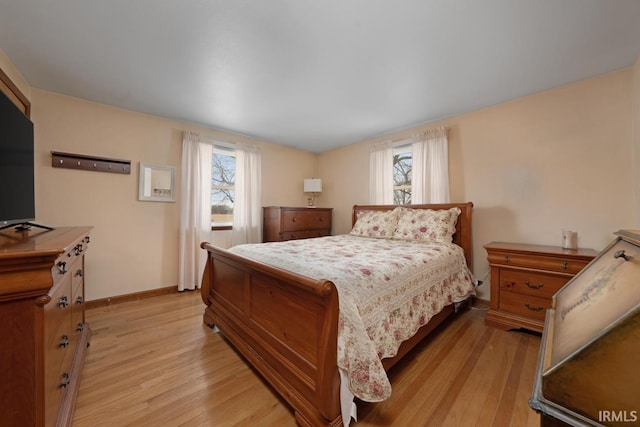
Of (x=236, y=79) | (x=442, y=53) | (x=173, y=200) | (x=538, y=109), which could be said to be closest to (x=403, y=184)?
(x=538, y=109)

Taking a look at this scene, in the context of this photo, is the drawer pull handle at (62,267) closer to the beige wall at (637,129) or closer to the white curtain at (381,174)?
the white curtain at (381,174)

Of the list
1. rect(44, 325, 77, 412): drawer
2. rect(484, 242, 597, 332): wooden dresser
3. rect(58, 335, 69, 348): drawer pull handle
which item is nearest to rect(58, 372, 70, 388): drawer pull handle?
rect(44, 325, 77, 412): drawer

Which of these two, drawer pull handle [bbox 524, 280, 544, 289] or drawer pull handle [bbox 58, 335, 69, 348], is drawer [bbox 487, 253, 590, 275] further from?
drawer pull handle [bbox 58, 335, 69, 348]

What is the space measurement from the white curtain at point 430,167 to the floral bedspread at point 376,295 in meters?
1.05

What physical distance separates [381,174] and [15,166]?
3.55 m

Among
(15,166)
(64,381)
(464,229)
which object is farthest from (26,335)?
(464,229)

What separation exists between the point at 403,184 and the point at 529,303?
202 centimetres

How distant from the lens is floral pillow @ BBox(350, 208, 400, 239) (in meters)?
3.03

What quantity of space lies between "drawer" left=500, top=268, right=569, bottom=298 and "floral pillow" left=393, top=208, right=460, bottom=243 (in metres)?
0.59

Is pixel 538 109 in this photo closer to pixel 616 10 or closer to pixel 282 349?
pixel 616 10

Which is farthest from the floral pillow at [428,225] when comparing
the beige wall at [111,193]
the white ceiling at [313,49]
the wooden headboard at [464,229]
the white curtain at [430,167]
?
the beige wall at [111,193]

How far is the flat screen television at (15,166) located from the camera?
3.72ft

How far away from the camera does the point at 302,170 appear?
4.64 m

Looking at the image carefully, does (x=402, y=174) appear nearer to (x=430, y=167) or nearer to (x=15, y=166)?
(x=430, y=167)
